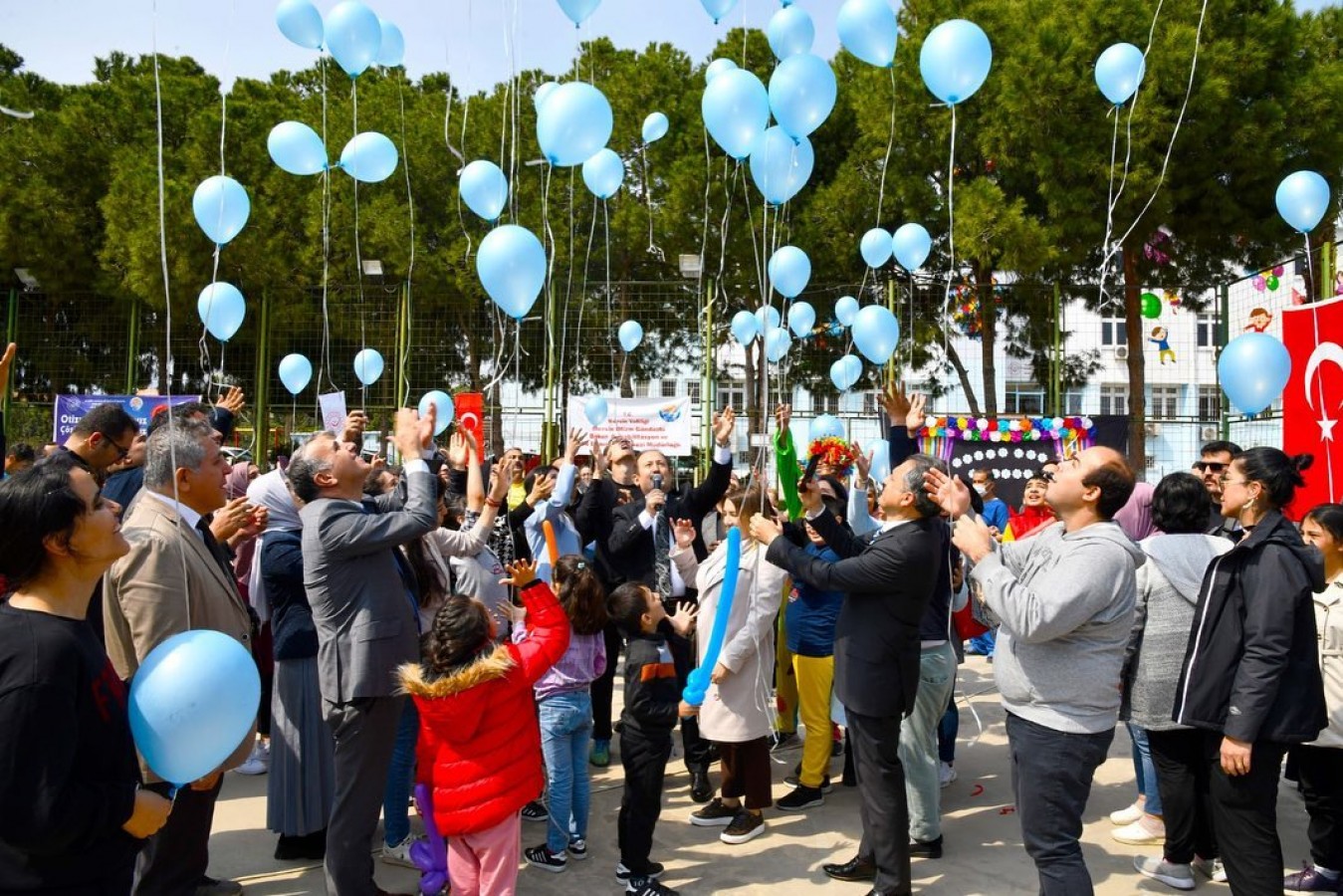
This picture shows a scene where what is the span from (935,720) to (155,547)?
3.17 metres

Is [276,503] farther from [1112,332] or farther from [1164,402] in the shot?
[1112,332]

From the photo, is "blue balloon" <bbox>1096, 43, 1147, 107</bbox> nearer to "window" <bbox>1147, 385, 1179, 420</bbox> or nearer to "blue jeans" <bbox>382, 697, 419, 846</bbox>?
"window" <bbox>1147, 385, 1179, 420</bbox>

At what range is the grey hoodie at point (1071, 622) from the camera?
2.95 m

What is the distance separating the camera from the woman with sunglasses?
3.19 metres

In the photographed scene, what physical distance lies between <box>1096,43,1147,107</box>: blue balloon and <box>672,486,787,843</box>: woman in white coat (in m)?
5.30

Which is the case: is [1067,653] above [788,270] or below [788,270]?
below

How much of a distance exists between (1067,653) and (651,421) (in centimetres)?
831

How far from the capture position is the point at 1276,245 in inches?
489

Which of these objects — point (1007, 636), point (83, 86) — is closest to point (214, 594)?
point (1007, 636)

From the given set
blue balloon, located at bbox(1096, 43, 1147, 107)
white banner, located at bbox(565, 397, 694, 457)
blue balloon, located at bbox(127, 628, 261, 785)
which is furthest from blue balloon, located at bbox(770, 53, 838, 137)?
white banner, located at bbox(565, 397, 694, 457)

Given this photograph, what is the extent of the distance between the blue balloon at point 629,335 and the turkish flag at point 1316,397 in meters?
6.86

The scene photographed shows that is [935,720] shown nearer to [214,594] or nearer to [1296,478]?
[1296,478]

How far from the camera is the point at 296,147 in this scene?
26.9ft

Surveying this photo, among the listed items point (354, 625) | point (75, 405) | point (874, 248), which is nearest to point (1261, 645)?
point (354, 625)
